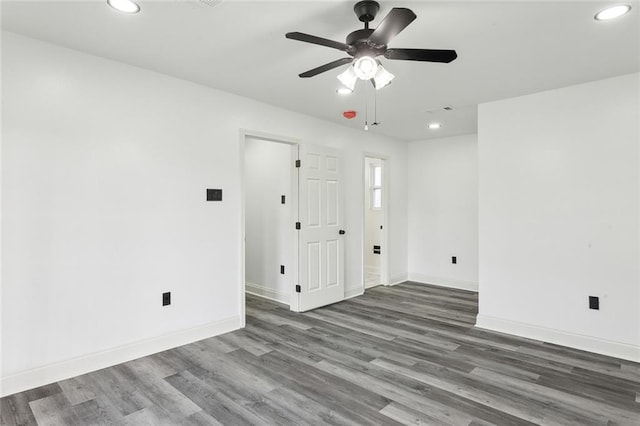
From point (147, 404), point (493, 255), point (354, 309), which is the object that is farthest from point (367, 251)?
point (147, 404)

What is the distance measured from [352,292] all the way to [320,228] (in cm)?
122

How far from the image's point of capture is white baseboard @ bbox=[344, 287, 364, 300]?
518 cm

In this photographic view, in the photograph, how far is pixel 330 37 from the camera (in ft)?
8.28

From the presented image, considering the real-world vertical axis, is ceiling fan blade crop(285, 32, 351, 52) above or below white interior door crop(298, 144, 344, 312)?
above

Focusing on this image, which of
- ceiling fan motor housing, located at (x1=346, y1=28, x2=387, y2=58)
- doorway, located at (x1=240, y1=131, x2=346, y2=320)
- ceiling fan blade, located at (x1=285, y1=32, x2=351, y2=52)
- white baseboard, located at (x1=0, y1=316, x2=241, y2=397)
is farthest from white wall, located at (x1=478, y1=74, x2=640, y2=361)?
white baseboard, located at (x1=0, y1=316, x2=241, y2=397)

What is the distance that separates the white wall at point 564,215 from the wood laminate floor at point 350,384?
1.04 feet

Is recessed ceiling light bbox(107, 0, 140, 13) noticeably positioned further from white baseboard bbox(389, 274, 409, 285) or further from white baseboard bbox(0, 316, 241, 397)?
white baseboard bbox(389, 274, 409, 285)

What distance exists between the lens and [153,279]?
321 cm

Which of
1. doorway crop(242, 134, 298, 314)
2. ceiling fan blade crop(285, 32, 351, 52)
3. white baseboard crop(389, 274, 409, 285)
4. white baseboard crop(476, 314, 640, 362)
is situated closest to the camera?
ceiling fan blade crop(285, 32, 351, 52)

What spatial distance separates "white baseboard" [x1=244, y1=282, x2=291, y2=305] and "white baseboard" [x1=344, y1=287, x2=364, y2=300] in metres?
0.89

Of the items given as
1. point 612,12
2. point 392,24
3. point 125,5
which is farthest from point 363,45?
point 612,12

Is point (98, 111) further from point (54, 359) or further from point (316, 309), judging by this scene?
point (316, 309)

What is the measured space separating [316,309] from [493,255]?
7.31 ft

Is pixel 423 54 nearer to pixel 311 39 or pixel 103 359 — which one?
pixel 311 39
